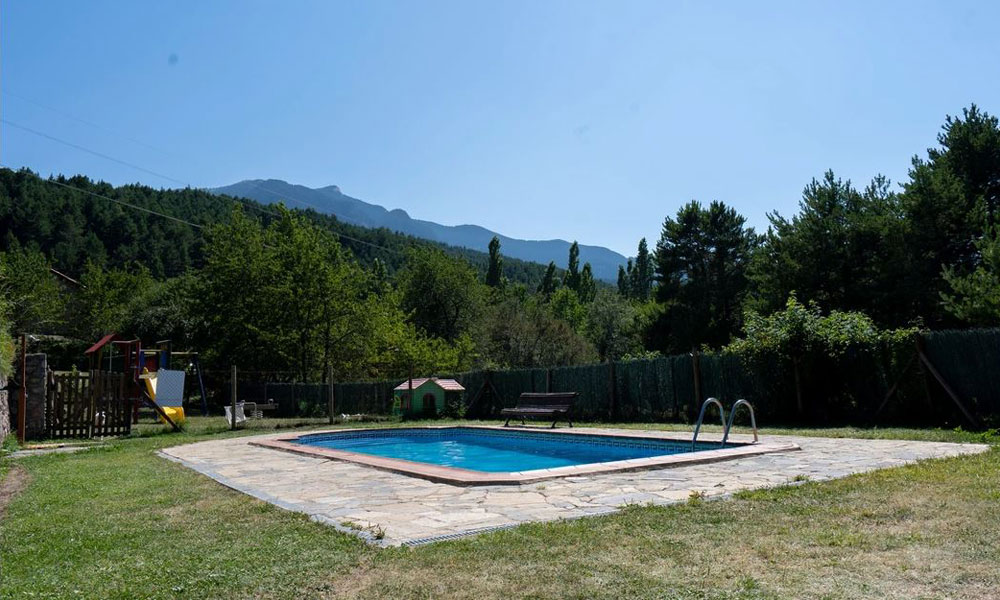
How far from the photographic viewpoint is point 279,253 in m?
31.0

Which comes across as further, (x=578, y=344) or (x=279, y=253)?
(x=578, y=344)

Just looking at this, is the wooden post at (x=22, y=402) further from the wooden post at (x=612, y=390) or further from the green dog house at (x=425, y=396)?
the wooden post at (x=612, y=390)

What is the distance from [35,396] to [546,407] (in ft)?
35.5

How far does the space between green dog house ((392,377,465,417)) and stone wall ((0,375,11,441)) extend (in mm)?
10031

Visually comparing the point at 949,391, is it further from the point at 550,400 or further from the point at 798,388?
the point at 550,400

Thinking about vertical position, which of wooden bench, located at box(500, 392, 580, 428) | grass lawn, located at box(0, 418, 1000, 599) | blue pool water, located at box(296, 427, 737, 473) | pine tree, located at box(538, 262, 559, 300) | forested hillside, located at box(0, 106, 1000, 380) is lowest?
blue pool water, located at box(296, 427, 737, 473)

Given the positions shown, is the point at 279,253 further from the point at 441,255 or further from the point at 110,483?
the point at 110,483

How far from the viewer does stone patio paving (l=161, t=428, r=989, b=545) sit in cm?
449

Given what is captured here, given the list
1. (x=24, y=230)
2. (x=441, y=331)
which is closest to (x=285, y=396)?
(x=441, y=331)

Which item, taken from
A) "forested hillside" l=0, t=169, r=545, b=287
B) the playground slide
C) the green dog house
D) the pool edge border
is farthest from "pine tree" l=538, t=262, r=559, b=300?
the pool edge border

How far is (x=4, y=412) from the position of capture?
1160 centimetres

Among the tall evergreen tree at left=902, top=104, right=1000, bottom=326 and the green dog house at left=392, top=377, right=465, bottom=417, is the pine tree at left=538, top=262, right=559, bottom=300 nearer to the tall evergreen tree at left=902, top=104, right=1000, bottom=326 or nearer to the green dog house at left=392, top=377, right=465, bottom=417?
the tall evergreen tree at left=902, top=104, right=1000, bottom=326

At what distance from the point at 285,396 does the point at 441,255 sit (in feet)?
68.3

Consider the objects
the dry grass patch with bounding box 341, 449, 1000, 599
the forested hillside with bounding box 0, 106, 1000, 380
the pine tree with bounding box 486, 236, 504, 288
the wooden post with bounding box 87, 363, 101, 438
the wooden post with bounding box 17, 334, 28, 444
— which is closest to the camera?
the dry grass patch with bounding box 341, 449, 1000, 599
